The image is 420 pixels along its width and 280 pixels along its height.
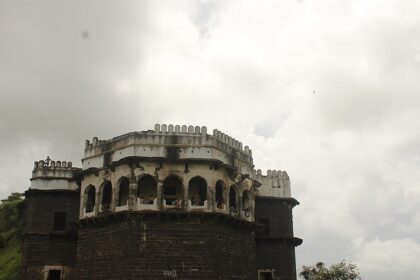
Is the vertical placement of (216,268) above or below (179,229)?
below

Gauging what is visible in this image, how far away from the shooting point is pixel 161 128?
78.8 feet

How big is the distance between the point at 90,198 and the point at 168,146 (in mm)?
5492

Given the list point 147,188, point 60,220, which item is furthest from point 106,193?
point 60,220

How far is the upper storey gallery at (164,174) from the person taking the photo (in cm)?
2284

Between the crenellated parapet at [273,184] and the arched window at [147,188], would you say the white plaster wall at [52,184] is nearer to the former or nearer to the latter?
the arched window at [147,188]

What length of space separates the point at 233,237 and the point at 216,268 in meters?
2.25

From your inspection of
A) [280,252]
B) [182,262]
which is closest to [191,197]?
→ [182,262]

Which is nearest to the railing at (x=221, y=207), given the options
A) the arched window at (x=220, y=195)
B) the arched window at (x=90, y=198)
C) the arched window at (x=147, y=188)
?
the arched window at (x=220, y=195)

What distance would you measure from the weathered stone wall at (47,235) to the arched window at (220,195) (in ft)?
25.2

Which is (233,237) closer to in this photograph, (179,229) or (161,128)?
(179,229)

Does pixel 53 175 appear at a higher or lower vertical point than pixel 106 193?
higher

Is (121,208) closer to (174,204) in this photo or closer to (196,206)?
(174,204)

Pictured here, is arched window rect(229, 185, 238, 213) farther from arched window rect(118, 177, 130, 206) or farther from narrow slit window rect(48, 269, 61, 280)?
narrow slit window rect(48, 269, 61, 280)

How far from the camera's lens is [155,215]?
72.3 ft
